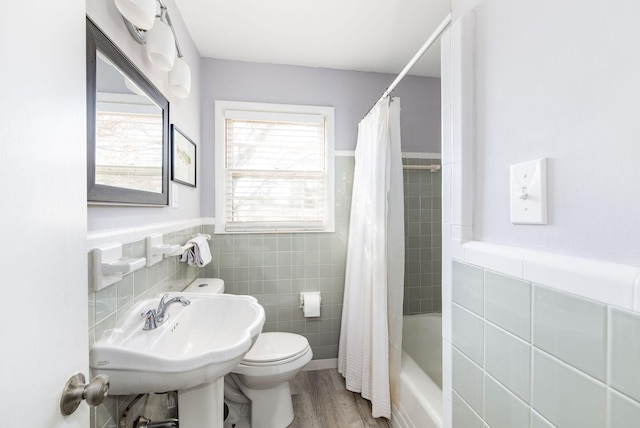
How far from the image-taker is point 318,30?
1711 millimetres

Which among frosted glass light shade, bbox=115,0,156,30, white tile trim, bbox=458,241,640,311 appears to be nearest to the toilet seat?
white tile trim, bbox=458,241,640,311

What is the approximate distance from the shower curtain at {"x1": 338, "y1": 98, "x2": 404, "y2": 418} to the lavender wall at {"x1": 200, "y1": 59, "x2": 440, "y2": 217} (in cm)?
49

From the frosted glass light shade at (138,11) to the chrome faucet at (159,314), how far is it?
3.33 feet

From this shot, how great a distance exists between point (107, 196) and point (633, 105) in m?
1.28

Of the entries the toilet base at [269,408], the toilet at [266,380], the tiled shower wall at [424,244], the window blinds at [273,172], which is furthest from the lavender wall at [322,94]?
the toilet base at [269,408]

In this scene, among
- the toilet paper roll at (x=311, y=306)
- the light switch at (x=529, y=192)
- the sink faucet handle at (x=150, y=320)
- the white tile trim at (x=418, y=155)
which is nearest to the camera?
the light switch at (x=529, y=192)

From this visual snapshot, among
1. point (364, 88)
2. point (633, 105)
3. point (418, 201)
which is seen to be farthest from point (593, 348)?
point (364, 88)

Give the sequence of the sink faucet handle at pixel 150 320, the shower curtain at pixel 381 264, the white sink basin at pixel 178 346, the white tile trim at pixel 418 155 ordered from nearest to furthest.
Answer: the white sink basin at pixel 178 346
the sink faucet handle at pixel 150 320
the shower curtain at pixel 381 264
the white tile trim at pixel 418 155

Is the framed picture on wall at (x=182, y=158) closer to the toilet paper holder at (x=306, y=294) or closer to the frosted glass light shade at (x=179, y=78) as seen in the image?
the frosted glass light shade at (x=179, y=78)

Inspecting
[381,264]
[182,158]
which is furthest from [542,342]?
[182,158]

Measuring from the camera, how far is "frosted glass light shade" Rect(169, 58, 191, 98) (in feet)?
4.35

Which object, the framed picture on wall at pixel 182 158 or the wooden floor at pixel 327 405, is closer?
the framed picture on wall at pixel 182 158

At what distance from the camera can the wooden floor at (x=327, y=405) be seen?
62.4 inches

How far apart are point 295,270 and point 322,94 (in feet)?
4.59
